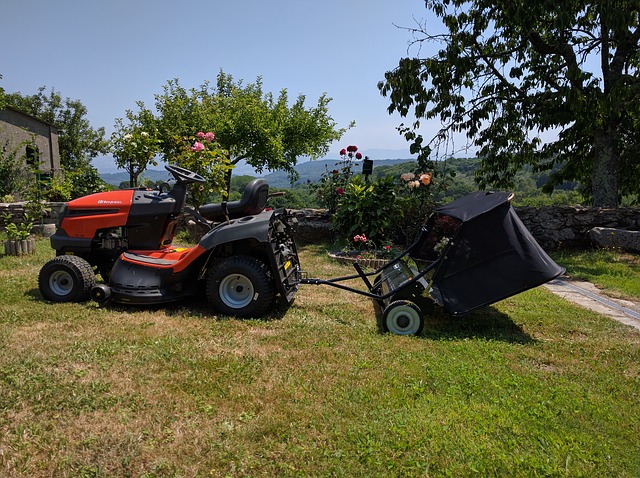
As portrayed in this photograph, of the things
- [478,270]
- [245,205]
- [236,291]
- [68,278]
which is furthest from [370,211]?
[68,278]

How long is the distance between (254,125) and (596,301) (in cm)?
1453

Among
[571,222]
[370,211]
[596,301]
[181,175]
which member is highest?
[181,175]

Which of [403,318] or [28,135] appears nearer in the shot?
[403,318]

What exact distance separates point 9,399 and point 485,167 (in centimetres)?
1132

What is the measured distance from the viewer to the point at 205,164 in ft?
27.3

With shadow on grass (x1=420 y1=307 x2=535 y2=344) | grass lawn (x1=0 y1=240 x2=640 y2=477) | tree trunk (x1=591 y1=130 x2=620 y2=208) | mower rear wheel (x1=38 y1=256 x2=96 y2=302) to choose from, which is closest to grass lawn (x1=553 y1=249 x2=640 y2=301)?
tree trunk (x1=591 y1=130 x2=620 y2=208)

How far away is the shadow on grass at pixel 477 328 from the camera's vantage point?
4.12 meters

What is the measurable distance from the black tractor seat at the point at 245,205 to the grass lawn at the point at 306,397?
108 centimetres

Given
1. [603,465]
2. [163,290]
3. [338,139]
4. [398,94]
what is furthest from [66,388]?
[338,139]

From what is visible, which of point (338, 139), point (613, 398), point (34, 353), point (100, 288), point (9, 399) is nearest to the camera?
point (9, 399)

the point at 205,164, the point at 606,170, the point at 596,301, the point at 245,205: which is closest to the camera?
the point at 245,205

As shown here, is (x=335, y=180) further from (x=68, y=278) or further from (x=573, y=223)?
(x=68, y=278)

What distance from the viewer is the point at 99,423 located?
2488 millimetres

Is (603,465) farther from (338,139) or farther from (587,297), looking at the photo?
(338,139)
